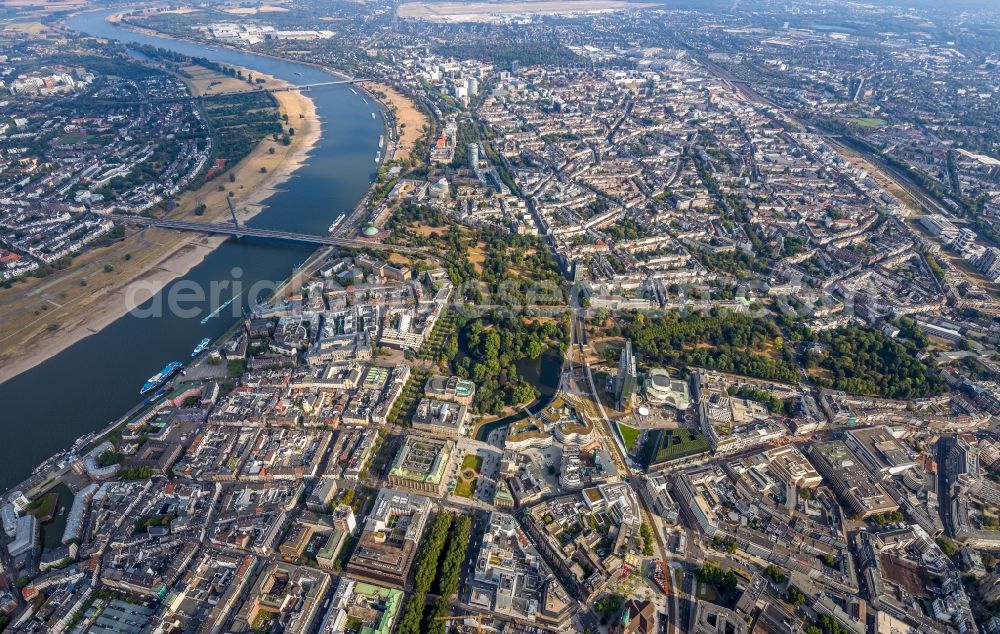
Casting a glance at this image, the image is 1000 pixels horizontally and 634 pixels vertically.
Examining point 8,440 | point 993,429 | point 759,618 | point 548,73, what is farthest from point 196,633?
point 548,73

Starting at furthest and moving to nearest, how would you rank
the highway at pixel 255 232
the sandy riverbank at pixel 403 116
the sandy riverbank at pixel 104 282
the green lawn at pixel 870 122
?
the green lawn at pixel 870 122
the sandy riverbank at pixel 403 116
the highway at pixel 255 232
the sandy riverbank at pixel 104 282

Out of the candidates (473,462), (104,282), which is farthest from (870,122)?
(104,282)

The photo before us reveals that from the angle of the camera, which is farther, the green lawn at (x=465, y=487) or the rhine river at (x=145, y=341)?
the rhine river at (x=145, y=341)

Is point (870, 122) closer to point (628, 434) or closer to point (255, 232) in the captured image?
point (628, 434)

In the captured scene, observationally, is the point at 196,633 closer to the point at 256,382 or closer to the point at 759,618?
the point at 256,382

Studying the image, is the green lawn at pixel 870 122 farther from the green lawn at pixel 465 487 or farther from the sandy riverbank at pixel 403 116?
the green lawn at pixel 465 487

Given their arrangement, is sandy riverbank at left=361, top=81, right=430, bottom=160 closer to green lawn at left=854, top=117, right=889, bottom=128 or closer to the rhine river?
the rhine river

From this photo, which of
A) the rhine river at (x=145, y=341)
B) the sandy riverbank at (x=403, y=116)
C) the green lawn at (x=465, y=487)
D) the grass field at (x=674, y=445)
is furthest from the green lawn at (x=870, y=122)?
the green lawn at (x=465, y=487)
